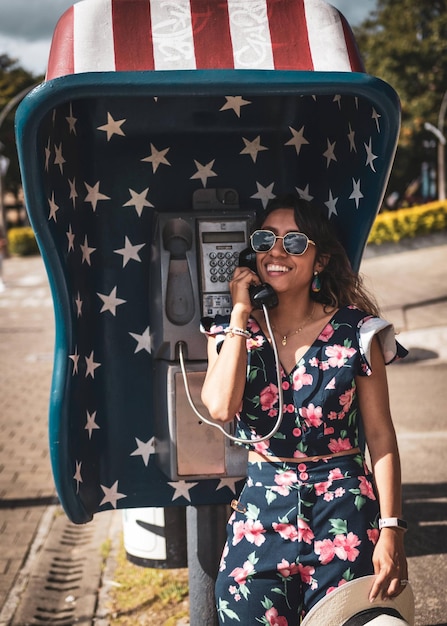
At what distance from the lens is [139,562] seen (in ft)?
11.8

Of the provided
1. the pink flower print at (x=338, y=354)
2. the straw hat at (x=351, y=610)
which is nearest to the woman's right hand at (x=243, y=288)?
the pink flower print at (x=338, y=354)

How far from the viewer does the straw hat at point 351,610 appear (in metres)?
1.86

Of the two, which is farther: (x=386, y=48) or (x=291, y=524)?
(x=386, y=48)

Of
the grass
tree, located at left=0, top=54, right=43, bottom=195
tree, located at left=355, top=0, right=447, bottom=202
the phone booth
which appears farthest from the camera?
tree, located at left=0, top=54, right=43, bottom=195

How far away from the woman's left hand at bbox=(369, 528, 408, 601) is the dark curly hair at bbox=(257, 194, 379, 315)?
1.94 feet

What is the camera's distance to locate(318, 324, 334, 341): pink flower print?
78.6 inches

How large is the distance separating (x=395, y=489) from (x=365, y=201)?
3.04 ft

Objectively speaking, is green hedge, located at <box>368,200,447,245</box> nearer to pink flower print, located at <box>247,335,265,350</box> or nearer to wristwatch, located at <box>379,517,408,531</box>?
pink flower print, located at <box>247,335,265,350</box>

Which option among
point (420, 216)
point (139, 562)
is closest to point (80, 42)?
point (139, 562)

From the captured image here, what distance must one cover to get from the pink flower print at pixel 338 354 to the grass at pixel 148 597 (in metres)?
1.78

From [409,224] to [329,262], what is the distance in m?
15.8

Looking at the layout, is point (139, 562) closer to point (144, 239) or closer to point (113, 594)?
point (113, 594)

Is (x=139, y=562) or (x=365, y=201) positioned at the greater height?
(x=365, y=201)

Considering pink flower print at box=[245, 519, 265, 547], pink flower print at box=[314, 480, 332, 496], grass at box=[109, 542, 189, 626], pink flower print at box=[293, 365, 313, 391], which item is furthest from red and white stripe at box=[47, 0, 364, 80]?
grass at box=[109, 542, 189, 626]
